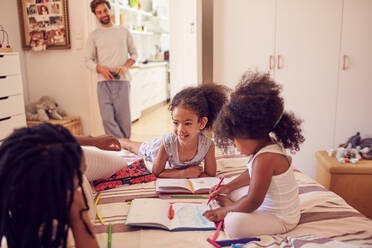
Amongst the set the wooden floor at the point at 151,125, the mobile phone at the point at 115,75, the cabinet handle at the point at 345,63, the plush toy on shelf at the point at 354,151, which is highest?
the cabinet handle at the point at 345,63

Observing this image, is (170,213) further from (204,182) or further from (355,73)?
(355,73)

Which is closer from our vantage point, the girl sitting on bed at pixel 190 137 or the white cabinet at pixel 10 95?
the girl sitting on bed at pixel 190 137

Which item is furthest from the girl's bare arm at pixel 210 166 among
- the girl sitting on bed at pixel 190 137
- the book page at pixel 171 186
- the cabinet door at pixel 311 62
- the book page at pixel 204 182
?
the cabinet door at pixel 311 62

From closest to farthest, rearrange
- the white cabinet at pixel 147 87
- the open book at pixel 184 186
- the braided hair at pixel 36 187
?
1. the braided hair at pixel 36 187
2. the open book at pixel 184 186
3. the white cabinet at pixel 147 87

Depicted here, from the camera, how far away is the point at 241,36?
280cm

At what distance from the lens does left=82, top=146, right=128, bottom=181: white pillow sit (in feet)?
5.00

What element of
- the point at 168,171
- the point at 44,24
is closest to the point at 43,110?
the point at 44,24

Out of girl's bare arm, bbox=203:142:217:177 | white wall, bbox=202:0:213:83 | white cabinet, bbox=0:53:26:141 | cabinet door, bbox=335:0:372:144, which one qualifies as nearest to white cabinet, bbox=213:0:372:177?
cabinet door, bbox=335:0:372:144

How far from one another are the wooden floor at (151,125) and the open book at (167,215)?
265 cm

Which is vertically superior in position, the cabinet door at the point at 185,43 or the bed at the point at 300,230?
the cabinet door at the point at 185,43

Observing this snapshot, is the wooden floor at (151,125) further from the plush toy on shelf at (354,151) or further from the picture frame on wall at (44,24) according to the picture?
the plush toy on shelf at (354,151)

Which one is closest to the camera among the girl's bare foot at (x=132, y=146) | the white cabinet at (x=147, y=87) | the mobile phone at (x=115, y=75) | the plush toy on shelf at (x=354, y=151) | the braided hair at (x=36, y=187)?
the braided hair at (x=36, y=187)

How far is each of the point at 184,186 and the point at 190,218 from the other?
0.26 metres

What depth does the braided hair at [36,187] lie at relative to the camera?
0.78 metres
